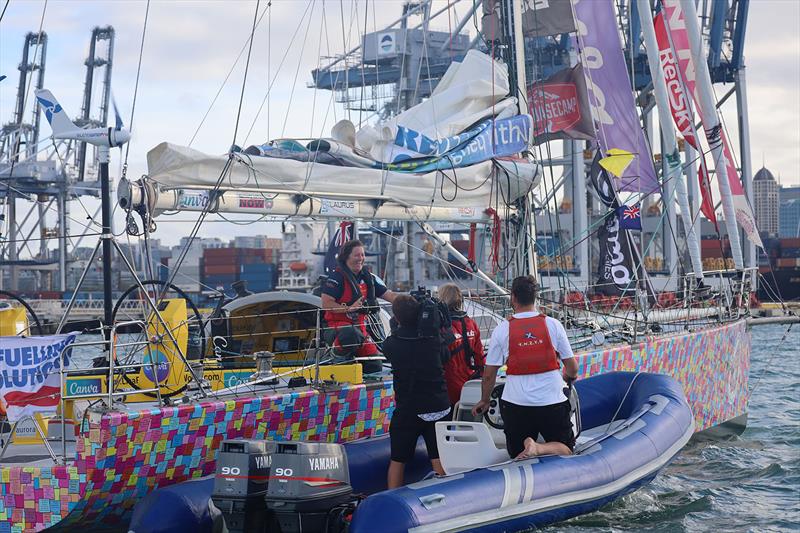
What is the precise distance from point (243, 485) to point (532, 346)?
6.99ft

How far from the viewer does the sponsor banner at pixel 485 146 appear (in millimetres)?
11477

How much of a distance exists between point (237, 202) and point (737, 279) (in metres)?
8.24

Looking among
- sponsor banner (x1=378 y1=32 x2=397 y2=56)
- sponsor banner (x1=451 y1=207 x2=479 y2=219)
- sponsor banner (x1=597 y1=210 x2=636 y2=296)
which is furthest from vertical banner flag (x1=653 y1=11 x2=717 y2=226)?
sponsor banner (x1=378 y1=32 x2=397 y2=56)

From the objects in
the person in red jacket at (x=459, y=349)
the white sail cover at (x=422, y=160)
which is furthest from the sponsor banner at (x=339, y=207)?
the person in red jacket at (x=459, y=349)

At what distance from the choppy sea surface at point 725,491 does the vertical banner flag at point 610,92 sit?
12.2ft

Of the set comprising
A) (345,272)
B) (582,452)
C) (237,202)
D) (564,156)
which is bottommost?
(582,452)

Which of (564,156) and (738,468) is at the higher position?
(564,156)

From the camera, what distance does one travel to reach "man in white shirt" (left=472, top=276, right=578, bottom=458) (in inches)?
284

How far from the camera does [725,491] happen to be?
406 inches

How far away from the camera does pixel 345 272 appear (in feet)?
30.9

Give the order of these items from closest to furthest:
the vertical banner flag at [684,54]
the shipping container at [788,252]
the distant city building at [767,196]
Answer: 1. the vertical banner flag at [684,54]
2. the shipping container at [788,252]
3. the distant city building at [767,196]

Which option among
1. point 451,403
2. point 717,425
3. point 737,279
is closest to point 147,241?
A: point 451,403

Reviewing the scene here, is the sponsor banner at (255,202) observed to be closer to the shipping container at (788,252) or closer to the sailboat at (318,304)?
the sailboat at (318,304)

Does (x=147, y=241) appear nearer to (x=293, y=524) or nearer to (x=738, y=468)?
(x=293, y=524)
